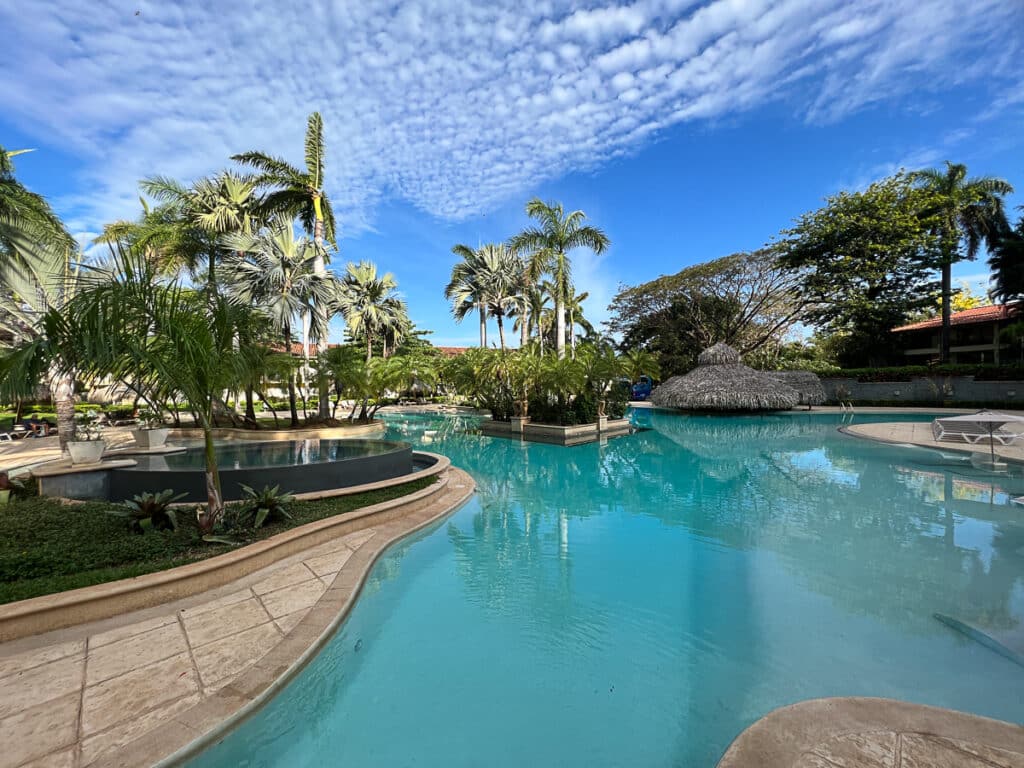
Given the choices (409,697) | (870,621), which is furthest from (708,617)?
(409,697)

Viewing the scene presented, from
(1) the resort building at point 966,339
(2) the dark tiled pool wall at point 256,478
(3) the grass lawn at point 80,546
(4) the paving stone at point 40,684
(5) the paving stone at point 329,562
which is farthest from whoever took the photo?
(1) the resort building at point 966,339

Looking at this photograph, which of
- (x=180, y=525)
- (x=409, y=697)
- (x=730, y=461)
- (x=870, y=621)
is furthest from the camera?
(x=730, y=461)

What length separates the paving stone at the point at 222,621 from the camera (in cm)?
348

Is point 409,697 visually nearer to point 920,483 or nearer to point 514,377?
point 920,483

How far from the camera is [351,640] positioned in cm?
377

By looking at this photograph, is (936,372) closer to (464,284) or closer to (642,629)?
(464,284)

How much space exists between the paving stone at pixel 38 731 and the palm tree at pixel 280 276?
13396 millimetres

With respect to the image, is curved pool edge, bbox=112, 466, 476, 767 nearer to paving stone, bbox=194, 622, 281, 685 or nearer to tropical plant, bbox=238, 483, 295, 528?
paving stone, bbox=194, 622, 281, 685

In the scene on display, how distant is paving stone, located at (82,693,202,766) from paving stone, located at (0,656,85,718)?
68 centimetres

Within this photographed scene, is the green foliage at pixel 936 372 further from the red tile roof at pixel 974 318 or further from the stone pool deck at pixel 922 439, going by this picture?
the stone pool deck at pixel 922 439

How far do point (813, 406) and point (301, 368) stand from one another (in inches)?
1244

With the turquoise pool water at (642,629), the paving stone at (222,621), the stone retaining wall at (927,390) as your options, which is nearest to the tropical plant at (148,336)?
the paving stone at (222,621)

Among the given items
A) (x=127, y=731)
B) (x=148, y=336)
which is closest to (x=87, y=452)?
(x=148, y=336)

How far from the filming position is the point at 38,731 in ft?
8.09
